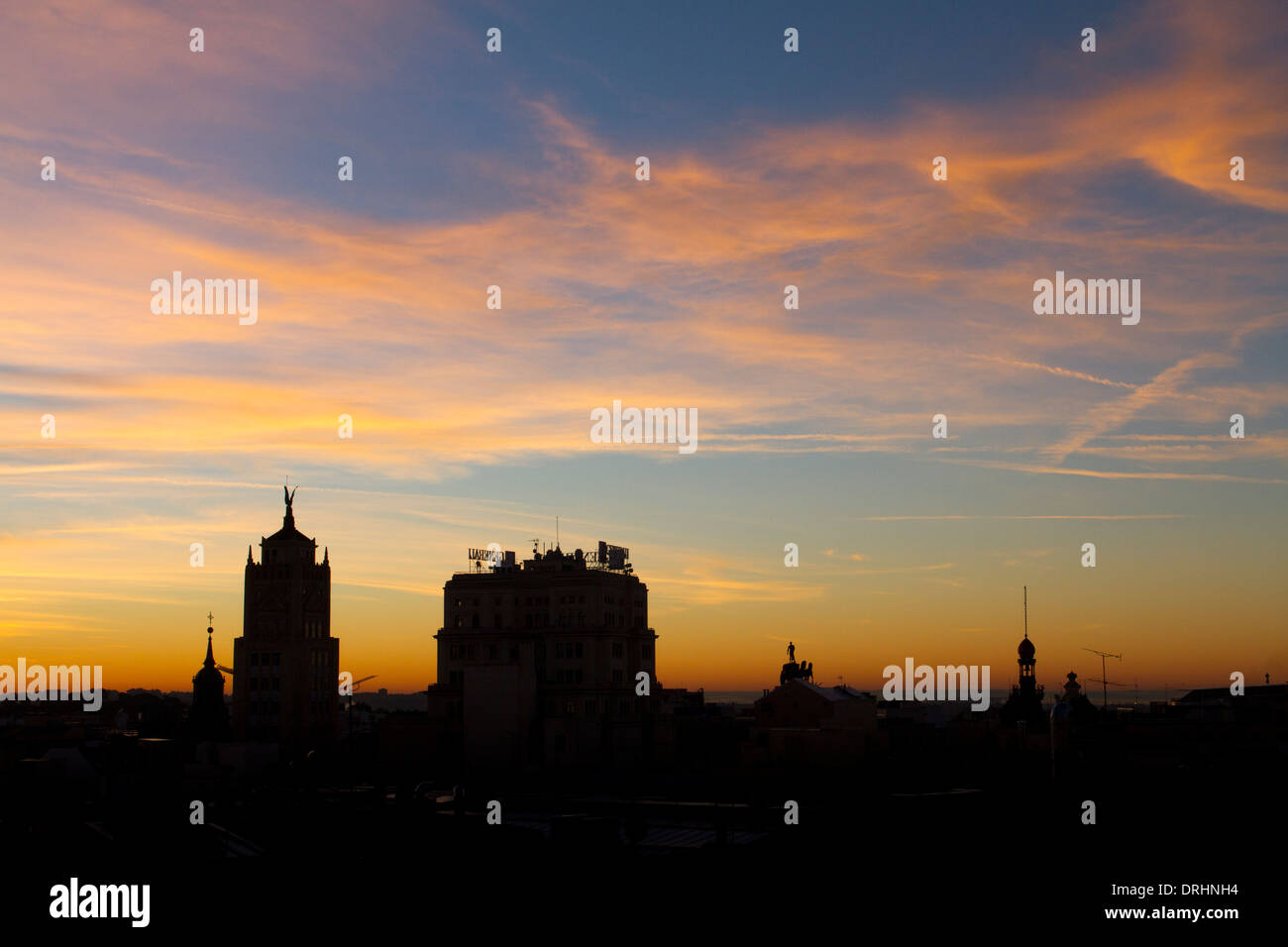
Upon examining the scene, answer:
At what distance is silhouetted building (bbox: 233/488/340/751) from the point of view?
176 metres

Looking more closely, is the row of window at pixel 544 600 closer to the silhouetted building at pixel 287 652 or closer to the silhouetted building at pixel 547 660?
the silhouetted building at pixel 547 660

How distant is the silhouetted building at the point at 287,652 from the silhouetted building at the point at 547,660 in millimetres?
19218

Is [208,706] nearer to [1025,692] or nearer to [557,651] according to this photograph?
[557,651]

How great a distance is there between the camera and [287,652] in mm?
178375

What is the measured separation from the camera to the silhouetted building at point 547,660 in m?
152

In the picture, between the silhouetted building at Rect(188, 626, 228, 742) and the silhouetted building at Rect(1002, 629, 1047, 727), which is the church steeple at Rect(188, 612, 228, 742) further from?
the silhouetted building at Rect(1002, 629, 1047, 727)

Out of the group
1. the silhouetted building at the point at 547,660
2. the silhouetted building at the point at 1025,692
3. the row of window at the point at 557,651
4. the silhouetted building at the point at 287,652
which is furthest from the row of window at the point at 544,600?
the silhouetted building at the point at 1025,692

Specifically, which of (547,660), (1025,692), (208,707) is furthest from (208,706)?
(1025,692)
